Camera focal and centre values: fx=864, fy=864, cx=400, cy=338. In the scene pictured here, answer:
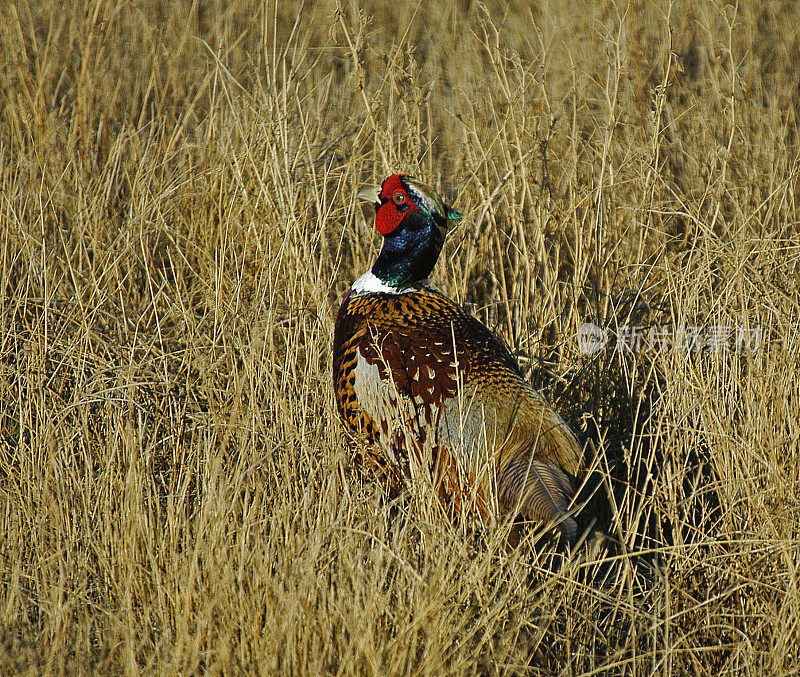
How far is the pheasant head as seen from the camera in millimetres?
3020

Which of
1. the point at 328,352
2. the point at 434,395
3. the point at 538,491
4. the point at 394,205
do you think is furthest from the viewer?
the point at 328,352

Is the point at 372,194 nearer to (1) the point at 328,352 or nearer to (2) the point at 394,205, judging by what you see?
(2) the point at 394,205

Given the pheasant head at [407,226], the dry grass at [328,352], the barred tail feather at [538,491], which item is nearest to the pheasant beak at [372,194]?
the pheasant head at [407,226]

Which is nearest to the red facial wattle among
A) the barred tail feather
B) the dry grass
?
the dry grass

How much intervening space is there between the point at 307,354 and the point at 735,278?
1618 mm

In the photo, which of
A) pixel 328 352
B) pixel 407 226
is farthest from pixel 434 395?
pixel 328 352

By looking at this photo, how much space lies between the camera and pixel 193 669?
1929mm

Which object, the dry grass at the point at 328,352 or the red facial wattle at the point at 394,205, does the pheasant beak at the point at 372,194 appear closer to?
the red facial wattle at the point at 394,205

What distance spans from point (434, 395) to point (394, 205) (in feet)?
2.46

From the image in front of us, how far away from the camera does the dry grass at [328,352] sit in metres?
2.15

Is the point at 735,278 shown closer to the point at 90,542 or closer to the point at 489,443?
the point at 489,443

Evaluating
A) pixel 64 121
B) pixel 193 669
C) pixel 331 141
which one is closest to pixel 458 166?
pixel 331 141

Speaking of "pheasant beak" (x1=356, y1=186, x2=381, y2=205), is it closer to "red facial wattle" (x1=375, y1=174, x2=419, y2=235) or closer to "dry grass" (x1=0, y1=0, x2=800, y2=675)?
"red facial wattle" (x1=375, y1=174, x2=419, y2=235)

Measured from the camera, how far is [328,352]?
3408mm
